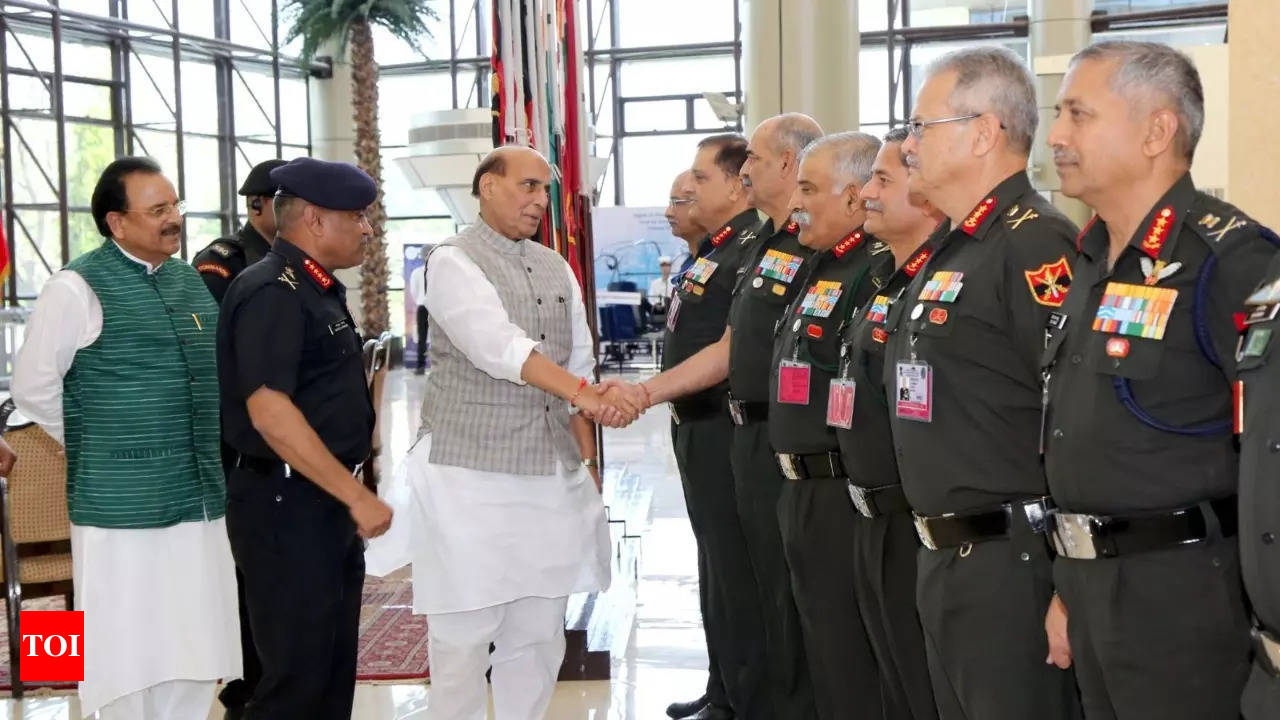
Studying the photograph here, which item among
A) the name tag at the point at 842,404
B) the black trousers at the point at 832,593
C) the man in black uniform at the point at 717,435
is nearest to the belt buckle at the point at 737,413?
the man in black uniform at the point at 717,435

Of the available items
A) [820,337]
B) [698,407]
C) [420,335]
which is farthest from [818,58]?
[420,335]

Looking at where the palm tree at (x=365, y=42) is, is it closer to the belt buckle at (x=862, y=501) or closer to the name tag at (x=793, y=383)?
the name tag at (x=793, y=383)

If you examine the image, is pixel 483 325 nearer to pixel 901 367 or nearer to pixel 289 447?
pixel 289 447

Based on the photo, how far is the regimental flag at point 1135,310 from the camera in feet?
5.92

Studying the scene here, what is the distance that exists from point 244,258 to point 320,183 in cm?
111

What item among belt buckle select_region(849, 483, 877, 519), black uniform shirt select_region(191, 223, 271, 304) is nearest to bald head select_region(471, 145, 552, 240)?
black uniform shirt select_region(191, 223, 271, 304)

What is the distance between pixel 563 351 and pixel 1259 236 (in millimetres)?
1899

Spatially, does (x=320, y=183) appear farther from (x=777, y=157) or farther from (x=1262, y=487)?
(x=1262, y=487)

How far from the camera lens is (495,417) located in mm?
3139

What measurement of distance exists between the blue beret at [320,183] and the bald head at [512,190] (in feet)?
1.07

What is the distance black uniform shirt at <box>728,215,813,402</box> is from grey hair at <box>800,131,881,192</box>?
343 millimetres

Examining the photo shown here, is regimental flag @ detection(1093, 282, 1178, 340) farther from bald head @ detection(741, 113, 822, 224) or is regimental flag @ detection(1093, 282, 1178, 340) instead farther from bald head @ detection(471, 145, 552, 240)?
bald head @ detection(741, 113, 822, 224)

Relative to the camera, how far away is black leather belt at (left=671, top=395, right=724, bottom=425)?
3.91 metres

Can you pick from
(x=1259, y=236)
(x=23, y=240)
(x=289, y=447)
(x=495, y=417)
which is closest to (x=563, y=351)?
(x=495, y=417)
